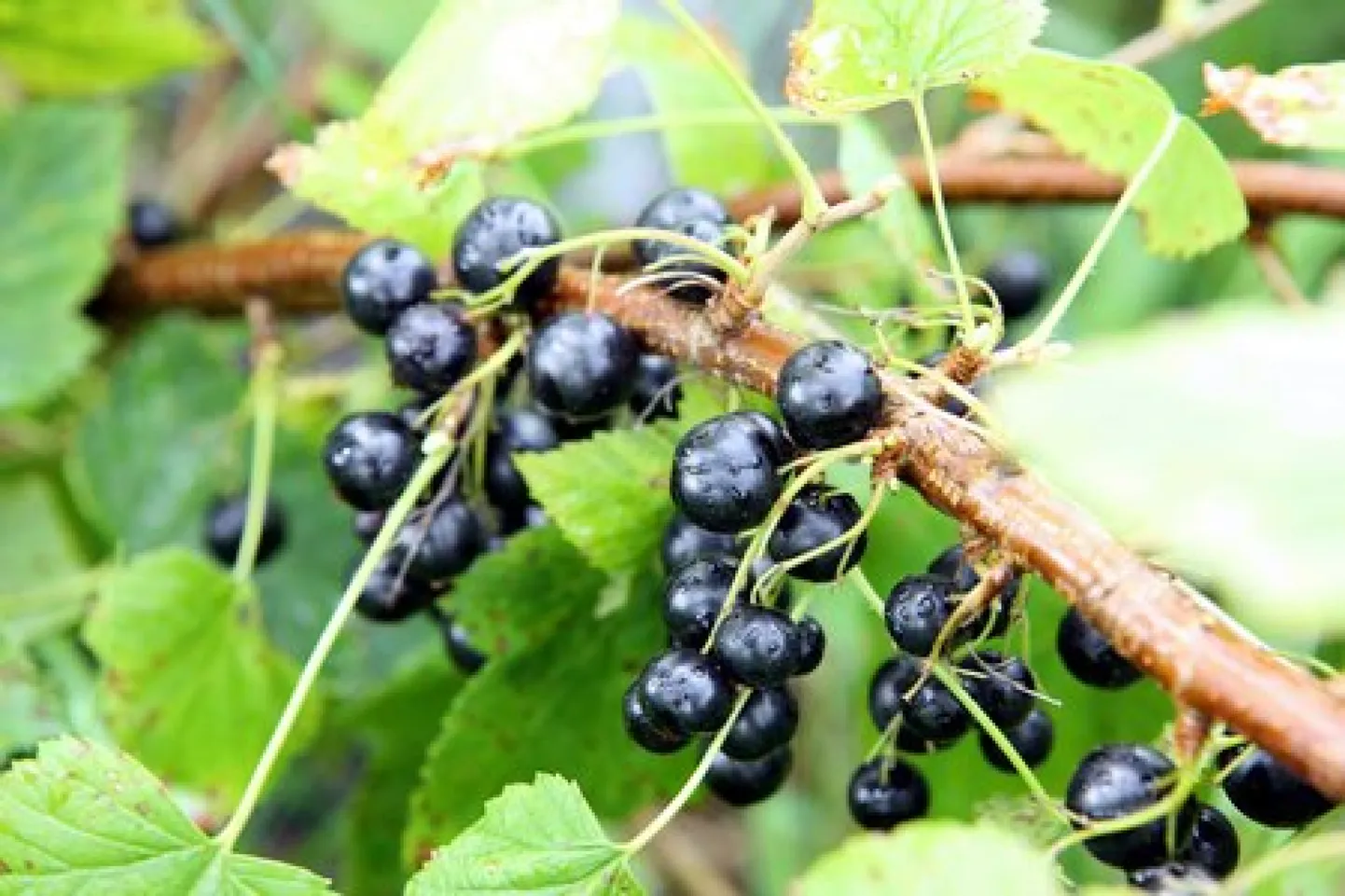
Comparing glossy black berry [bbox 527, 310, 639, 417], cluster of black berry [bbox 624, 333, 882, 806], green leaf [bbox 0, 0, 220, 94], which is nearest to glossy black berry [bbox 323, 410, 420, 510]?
glossy black berry [bbox 527, 310, 639, 417]

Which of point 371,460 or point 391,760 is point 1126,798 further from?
point 391,760

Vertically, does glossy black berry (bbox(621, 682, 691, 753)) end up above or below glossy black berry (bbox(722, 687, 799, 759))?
above

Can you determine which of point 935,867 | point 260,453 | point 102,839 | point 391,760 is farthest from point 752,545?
point 391,760

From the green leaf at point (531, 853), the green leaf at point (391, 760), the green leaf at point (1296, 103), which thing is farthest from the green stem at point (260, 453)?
the green leaf at point (1296, 103)

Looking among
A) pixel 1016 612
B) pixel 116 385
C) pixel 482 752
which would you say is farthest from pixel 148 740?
pixel 1016 612

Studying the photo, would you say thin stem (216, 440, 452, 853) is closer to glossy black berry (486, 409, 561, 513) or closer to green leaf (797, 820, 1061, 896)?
glossy black berry (486, 409, 561, 513)

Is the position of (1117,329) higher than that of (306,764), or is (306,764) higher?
(1117,329)

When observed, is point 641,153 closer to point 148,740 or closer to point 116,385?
point 116,385
